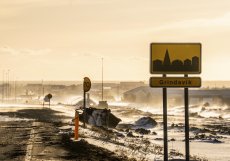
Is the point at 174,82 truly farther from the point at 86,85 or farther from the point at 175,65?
the point at 86,85

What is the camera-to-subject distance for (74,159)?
15.8 meters

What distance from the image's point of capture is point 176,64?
13.0 meters

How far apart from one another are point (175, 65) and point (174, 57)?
0.22 meters

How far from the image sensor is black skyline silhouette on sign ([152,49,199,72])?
12.9 metres

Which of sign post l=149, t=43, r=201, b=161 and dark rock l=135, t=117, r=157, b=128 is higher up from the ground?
sign post l=149, t=43, r=201, b=161

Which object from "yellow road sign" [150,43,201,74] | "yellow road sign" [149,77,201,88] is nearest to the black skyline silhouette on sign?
"yellow road sign" [150,43,201,74]

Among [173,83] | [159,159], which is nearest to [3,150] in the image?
[159,159]

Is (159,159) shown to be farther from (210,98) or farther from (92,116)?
(210,98)

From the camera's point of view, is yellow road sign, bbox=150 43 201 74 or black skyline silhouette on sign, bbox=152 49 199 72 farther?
black skyline silhouette on sign, bbox=152 49 199 72

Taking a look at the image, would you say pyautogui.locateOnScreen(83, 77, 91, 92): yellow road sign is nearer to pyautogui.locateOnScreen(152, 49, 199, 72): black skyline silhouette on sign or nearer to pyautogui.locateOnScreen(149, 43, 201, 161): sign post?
pyautogui.locateOnScreen(149, 43, 201, 161): sign post

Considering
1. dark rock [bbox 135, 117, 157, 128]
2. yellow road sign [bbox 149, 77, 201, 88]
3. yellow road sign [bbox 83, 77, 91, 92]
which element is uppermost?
yellow road sign [bbox 83, 77, 91, 92]

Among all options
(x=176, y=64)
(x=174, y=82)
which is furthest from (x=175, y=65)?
(x=174, y=82)

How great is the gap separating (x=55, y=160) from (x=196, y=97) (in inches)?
6099

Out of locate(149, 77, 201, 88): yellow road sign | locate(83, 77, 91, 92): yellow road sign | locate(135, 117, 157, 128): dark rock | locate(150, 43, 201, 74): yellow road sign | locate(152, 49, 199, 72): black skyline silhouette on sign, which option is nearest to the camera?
locate(150, 43, 201, 74): yellow road sign
